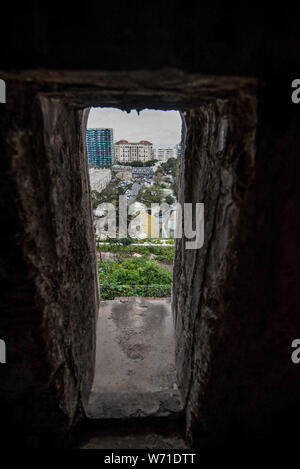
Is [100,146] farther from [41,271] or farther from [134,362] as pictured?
[41,271]

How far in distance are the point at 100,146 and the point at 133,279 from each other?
2371 cm

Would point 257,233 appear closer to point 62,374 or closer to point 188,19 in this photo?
point 188,19

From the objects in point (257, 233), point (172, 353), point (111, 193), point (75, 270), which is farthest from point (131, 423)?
point (111, 193)

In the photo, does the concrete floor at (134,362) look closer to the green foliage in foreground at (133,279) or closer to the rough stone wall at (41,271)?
the rough stone wall at (41,271)

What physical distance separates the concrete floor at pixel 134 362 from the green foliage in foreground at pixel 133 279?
102 inches

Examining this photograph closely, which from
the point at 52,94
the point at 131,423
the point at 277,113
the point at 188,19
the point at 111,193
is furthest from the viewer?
the point at 111,193

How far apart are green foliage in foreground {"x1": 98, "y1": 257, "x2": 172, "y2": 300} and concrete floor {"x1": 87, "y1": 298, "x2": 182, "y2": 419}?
258 centimetres

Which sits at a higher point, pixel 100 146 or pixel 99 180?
pixel 100 146

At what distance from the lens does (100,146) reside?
2956 cm

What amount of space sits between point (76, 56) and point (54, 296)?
132cm

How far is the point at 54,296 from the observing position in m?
1.67

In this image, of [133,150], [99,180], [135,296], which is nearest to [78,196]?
[135,296]

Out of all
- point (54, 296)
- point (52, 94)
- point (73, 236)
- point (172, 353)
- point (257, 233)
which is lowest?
point (172, 353)

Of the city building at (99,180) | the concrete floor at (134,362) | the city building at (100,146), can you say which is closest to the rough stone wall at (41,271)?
the concrete floor at (134,362)
